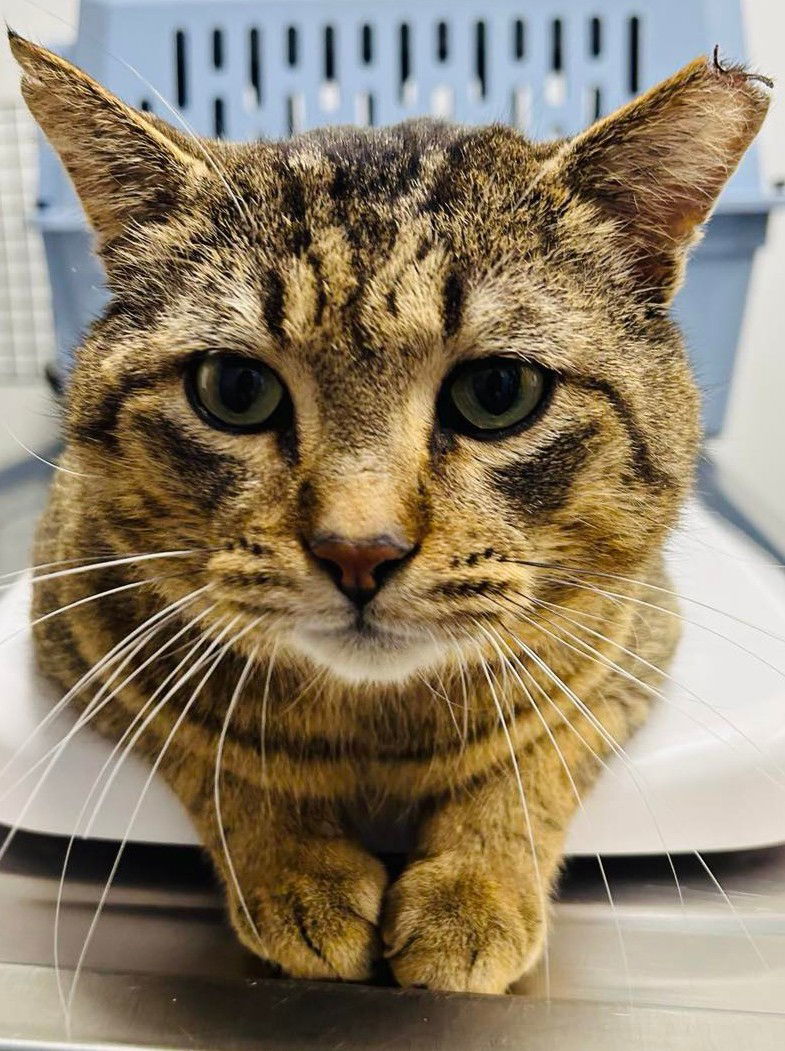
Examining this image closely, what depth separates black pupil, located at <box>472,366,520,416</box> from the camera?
662mm

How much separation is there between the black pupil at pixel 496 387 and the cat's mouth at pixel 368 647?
0.15 metres

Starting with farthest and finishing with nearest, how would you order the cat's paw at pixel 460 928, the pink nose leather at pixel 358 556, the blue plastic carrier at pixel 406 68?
1. the blue plastic carrier at pixel 406 68
2. the cat's paw at pixel 460 928
3. the pink nose leather at pixel 358 556

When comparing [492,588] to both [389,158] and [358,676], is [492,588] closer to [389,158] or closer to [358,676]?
[358,676]

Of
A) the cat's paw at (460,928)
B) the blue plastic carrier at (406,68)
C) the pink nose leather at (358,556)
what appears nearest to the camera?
the pink nose leather at (358,556)

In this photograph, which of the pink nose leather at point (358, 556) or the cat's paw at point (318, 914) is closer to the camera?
the pink nose leather at point (358, 556)

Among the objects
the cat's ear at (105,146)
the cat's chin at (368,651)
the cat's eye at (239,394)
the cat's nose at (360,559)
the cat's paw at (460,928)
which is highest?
the cat's ear at (105,146)

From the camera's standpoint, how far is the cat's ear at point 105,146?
2.23 ft

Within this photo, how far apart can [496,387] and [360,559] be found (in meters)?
0.16

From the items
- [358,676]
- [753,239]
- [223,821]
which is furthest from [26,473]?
[753,239]

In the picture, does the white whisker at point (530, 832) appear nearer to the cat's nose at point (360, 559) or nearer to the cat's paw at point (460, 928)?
the cat's paw at point (460, 928)

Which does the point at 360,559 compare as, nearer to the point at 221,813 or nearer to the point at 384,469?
the point at 384,469

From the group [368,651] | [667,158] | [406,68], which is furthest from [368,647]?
[406,68]

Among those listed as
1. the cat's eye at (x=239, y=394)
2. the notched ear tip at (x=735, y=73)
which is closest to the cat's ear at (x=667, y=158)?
the notched ear tip at (x=735, y=73)

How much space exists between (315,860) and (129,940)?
5.7 inches
